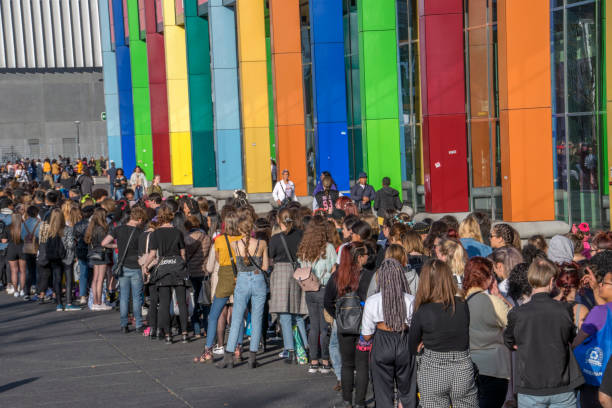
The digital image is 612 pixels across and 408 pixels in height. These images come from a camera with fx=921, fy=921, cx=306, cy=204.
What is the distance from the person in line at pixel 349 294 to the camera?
8.55m

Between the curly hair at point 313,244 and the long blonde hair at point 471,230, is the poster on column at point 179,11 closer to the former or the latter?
the curly hair at point 313,244

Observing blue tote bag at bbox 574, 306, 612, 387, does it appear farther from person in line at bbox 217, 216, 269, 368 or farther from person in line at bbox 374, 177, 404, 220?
person in line at bbox 374, 177, 404, 220

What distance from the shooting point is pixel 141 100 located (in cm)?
4397

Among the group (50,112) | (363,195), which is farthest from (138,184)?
(50,112)

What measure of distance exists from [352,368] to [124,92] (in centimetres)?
4062

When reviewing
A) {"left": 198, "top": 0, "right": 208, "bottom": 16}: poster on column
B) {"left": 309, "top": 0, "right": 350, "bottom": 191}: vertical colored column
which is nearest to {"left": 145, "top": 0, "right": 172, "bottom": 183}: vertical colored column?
{"left": 198, "top": 0, "right": 208, "bottom": 16}: poster on column

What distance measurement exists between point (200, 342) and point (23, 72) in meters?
61.5

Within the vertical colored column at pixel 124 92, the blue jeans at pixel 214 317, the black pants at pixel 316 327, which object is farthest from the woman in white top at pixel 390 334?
the vertical colored column at pixel 124 92

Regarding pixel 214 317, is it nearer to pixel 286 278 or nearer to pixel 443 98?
pixel 286 278

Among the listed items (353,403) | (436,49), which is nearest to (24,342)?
(353,403)

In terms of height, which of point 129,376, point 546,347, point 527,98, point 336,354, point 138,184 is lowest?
point 129,376

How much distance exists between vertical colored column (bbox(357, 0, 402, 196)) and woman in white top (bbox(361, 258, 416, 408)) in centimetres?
1470

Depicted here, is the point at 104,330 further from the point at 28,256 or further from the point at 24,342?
the point at 28,256

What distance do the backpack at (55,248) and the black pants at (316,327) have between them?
22.0ft
